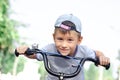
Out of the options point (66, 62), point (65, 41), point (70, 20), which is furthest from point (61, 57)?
point (70, 20)

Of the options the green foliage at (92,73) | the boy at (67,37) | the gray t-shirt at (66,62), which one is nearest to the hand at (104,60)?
the boy at (67,37)

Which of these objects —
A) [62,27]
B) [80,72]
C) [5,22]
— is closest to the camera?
[62,27]

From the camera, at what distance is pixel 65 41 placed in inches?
167

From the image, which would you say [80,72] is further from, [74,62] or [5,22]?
[5,22]

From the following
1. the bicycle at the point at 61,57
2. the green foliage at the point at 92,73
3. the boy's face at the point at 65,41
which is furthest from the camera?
the green foliage at the point at 92,73

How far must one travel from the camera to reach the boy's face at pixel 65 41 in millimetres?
4238

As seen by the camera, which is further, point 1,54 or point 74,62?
point 1,54

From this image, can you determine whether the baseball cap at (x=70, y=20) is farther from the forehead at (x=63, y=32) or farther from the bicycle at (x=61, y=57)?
the bicycle at (x=61, y=57)

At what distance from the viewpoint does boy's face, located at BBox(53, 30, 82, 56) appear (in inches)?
167

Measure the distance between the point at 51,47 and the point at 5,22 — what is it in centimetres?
1625

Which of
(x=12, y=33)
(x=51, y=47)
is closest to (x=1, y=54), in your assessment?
(x=12, y=33)

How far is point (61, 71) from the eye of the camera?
4434 mm

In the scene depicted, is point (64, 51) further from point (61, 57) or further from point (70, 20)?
point (70, 20)

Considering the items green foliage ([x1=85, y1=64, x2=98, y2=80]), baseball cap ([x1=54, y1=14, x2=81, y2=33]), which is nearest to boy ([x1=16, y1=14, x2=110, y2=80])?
baseball cap ([x1=54, y1=14, x2=81, y2=33])
